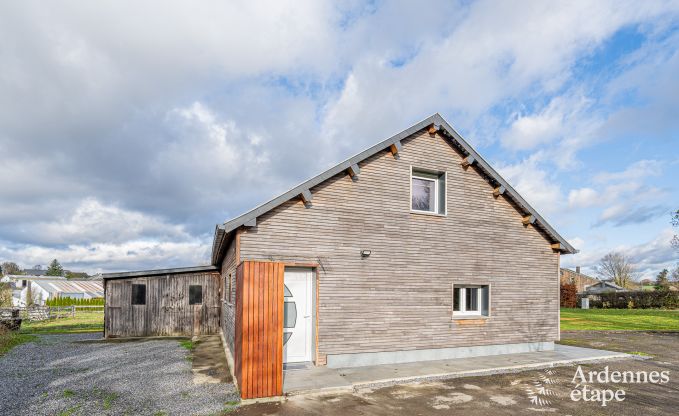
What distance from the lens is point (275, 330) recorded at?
7910mm

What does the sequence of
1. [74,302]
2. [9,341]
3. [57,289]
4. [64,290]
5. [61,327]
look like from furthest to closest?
[64,290]
[57,289]
[74,302]
[61,327]
[9,341]

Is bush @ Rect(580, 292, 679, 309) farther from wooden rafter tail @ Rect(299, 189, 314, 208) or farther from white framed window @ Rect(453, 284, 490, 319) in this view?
wooden rafter tail @ Rect(299, 189, 314, 208)

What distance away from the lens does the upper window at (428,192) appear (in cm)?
1200

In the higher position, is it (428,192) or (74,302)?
(428,192)

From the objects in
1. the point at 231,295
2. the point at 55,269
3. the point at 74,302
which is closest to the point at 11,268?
the point at 55,269

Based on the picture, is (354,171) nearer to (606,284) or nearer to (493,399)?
(493,399)

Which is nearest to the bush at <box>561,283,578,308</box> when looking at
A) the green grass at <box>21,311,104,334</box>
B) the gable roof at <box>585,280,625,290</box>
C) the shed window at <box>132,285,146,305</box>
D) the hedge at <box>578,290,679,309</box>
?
the hedge at <box>578,290,679,309</box>

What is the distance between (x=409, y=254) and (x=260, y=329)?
506cm

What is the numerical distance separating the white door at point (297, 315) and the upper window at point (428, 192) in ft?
13.0

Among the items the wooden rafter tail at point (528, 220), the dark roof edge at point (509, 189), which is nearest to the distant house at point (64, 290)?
the dark roof edge at point (509, 189)

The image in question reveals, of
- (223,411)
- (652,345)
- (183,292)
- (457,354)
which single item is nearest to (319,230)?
(223,411)

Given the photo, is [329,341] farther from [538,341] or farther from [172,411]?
[538,341]

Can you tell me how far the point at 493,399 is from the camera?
7.87m

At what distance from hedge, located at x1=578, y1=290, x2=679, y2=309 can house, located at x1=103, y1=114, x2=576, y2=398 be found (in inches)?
1319
